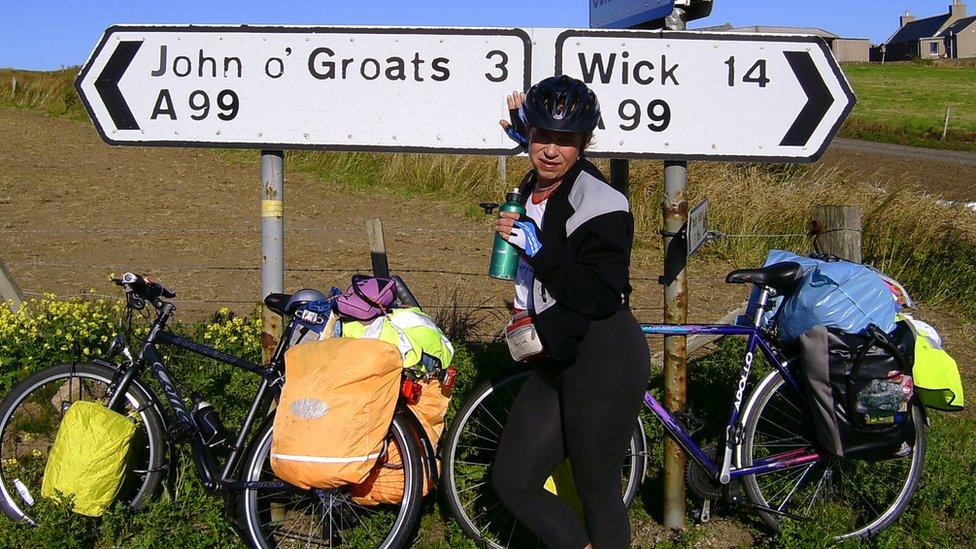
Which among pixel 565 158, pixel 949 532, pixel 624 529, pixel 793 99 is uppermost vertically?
pixel 793 99

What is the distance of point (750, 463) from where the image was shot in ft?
12.8

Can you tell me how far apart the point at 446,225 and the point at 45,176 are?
26.5ft

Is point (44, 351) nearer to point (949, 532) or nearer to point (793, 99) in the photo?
point (793, 99)

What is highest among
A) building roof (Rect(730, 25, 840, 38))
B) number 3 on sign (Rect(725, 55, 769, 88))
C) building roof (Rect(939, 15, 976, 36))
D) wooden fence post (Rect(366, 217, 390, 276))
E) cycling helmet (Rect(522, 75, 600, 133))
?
building roof (Rect(939, 15, 976, 36))

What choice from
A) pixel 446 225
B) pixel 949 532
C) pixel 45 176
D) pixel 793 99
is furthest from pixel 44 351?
pixel 45 176

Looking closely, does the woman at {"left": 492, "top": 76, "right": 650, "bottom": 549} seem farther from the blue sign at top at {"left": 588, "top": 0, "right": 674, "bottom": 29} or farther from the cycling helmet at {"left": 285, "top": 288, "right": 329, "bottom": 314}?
the cycling helmet at {"left": 285, "top": 288, "right": 329, "bottom": 314}

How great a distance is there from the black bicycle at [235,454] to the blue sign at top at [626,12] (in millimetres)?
1485

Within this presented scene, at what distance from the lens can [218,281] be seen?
8.10 metres

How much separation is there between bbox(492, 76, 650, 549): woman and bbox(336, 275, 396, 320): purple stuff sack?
764 millimetres

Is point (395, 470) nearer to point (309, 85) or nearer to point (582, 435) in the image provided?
point (582, 435)

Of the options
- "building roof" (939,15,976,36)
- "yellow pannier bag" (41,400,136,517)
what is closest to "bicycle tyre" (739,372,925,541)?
"yellow pannier bag" (41,400,136,517)

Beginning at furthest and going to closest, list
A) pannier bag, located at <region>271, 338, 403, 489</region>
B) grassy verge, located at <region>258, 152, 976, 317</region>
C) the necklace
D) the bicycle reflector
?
grassy verge, located at <region>258, 152, 976, 317</region> < the bicycle reflector < pannier bag, located at <region>271, 338, 403, 489</region> < the necklace

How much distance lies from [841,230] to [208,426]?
10.5 ft

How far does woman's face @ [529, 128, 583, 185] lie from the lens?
3.07m
